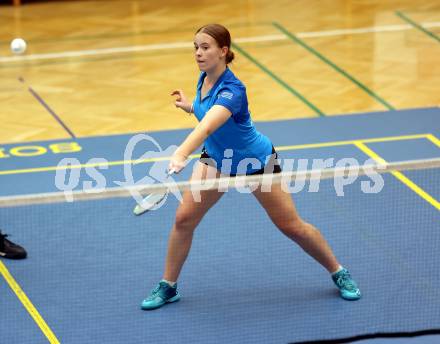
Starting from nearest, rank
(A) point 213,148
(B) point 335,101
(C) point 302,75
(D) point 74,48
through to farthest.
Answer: (A) point 213,148 → (B) point 335,101 → (C) point 302,75 → (D) point 74,48

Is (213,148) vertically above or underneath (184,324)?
above

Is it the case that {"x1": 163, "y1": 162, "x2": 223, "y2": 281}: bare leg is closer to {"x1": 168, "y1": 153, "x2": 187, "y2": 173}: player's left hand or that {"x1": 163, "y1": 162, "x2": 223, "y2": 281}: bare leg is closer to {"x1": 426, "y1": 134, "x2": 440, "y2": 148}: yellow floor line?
{"x1": 168, "y1": 153, "x2": 187, "y2": 173}: player's left hand

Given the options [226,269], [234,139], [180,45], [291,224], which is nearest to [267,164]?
[234,139]

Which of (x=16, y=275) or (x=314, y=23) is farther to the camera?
(x=314, y=23)

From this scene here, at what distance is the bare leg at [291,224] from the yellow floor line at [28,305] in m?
1.62

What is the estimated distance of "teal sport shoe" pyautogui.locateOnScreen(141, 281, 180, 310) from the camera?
7285mm

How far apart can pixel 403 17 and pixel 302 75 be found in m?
3.15

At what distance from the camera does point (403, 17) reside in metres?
15.5

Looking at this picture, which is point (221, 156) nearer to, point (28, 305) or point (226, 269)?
point (226, 269)

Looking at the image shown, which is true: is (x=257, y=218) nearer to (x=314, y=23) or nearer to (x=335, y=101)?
(x=335, y=101)

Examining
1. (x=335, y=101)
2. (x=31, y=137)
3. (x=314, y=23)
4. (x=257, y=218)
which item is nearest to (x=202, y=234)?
(x=257, y=218)

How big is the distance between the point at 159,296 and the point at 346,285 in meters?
1.29

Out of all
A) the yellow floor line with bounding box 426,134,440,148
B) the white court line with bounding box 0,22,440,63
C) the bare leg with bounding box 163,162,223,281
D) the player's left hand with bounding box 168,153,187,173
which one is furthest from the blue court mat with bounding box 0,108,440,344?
the white court line with bounding box 0,22,440,63

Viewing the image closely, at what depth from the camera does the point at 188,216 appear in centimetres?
701
